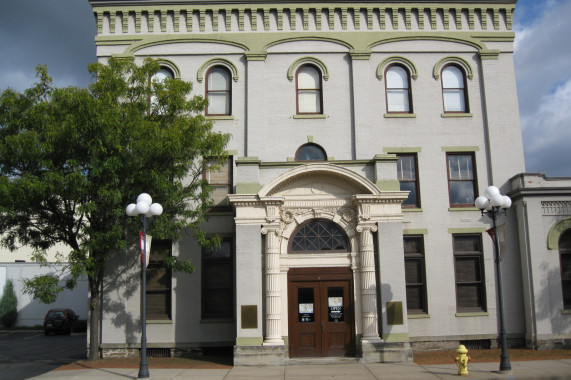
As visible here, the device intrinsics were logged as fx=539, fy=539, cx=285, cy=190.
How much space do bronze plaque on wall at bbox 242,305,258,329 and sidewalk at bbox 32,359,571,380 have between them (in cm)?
131

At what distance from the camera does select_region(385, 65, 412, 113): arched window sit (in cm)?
2102

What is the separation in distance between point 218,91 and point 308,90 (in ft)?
11.5

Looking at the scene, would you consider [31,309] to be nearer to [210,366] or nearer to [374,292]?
[210,366]

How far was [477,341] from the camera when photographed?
19.3m

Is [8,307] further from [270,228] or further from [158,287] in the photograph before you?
[270,228]

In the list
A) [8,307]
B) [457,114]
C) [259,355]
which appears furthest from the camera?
[8,307]

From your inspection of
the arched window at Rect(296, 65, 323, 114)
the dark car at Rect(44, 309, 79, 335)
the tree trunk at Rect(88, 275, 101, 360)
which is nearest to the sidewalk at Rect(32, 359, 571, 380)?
the tree trunk at Rect(88, 275, 101, 360)

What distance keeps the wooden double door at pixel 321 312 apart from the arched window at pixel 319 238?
0.70 metres

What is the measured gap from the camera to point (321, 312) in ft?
57.3

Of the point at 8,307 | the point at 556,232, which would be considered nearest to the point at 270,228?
the point at 556,232

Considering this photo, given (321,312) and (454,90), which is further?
(454,90)

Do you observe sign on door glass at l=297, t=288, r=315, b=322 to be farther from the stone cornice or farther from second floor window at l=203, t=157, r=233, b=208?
the stone cornice

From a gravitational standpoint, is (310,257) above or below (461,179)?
below

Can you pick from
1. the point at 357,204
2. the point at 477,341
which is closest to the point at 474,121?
the point at 357,204
